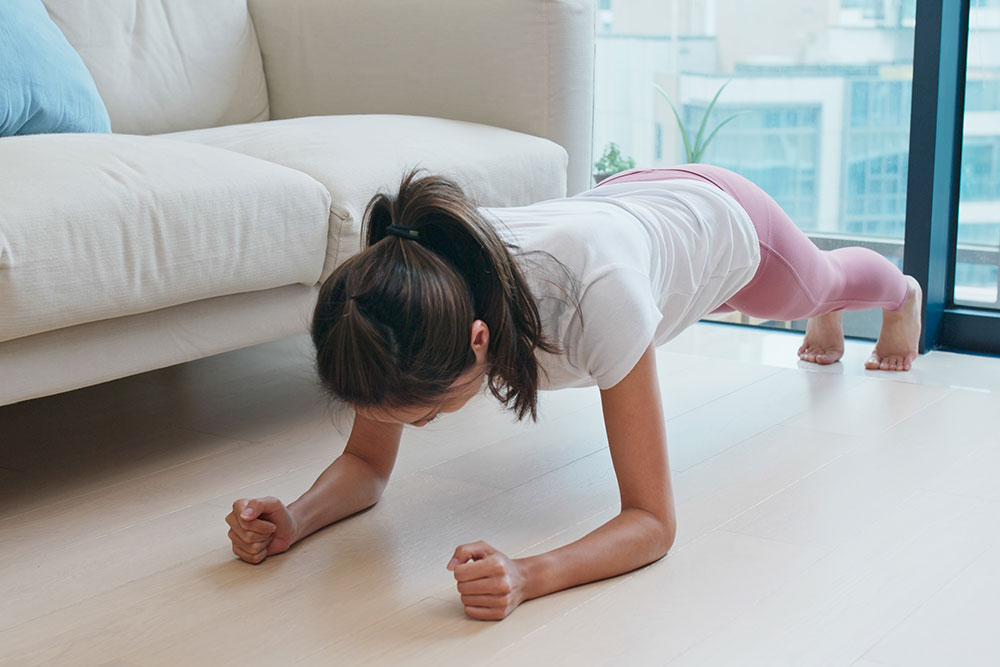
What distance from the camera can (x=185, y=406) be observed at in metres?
1.90

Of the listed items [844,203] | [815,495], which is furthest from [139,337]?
[844,203]

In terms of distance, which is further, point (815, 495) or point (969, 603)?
point (815, 495)

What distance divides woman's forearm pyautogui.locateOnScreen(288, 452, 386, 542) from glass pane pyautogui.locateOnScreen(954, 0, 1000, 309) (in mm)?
1410

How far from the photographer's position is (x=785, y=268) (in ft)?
5.42

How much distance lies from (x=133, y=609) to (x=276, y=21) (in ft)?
4.81

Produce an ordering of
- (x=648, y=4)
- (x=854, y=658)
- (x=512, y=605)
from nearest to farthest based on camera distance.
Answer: (x=854, y=658) → (x=512, y=605) → (x=648, y=4)

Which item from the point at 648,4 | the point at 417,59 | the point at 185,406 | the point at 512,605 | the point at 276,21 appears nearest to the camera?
the point at 512,605

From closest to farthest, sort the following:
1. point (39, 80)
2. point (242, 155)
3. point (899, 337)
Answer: point (242, 155) < point (39, 80) < point (899, 337)

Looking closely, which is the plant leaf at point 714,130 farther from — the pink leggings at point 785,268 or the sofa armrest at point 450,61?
the pink leggings at point 785,268

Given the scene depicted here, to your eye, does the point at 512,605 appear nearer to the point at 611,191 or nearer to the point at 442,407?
the point at 442,407

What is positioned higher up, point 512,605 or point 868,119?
point 868,119

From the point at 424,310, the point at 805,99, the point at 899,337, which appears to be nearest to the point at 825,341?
the point at 899,337

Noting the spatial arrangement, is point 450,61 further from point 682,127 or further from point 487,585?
point 487,585

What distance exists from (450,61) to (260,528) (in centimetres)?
113
